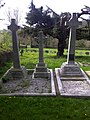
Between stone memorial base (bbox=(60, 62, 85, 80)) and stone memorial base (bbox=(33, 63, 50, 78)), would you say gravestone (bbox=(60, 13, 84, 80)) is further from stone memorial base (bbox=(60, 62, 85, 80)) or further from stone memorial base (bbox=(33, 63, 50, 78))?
stone memorial base (bbox=(33, 63, 50, 78))

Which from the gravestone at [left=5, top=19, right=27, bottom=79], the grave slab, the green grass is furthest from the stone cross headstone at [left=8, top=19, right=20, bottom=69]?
the green grass

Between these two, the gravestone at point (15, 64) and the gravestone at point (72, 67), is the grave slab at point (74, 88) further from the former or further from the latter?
the gravestone at point (15, 64)

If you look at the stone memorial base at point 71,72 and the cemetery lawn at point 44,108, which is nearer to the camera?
the cemetery lawn at point 44,108

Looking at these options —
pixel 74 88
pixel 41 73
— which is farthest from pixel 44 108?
pixel 41 73

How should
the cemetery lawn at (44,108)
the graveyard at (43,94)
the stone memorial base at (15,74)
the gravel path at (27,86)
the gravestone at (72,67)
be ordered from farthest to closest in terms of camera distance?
1. the gravestone at (72,67)
2. the stone memorial base at (15,74)
3. the gravel path at (27,86)
4. the graveyard at (43,94)
5. the cemetery lawn at (44,108)

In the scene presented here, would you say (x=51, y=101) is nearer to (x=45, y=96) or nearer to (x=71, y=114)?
(x=45, y=96)

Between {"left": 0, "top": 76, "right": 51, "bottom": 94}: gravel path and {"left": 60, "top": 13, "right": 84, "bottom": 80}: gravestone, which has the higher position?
{"left": 60, "top": 13, "right": 84, "bottom": 80}: gravestone

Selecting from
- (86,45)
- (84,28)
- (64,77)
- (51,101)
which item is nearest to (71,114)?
(51,101)

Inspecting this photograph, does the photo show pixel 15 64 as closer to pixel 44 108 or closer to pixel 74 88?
pixel 74 88

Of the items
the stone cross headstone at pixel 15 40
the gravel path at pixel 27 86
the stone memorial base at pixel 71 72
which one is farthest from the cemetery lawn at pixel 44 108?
the stone cross headstone at pixel 15 40

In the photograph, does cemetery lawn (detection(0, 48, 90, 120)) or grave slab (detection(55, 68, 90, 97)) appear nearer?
cemetery lawn (detection(0, 48, 90, 120))

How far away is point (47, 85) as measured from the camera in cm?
1196

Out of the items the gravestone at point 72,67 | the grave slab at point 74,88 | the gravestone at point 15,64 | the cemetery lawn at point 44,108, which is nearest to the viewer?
the cemetery lawn at point 44,108

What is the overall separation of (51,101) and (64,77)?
17.6ft
